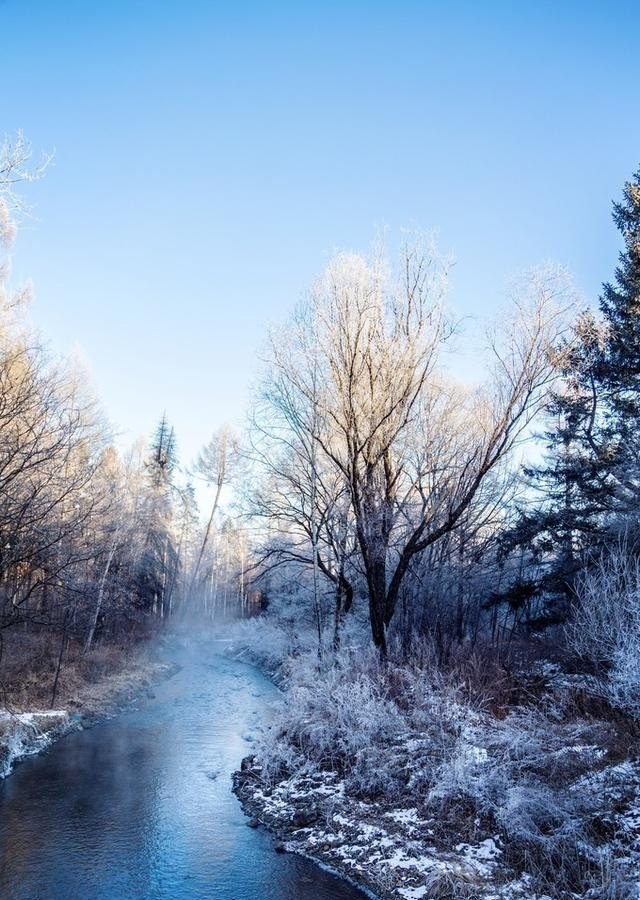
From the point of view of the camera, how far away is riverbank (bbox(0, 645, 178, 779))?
1224 centimetres

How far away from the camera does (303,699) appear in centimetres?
1177

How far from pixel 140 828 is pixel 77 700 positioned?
9247mm

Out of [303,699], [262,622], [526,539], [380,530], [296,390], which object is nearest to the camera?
[303,699]

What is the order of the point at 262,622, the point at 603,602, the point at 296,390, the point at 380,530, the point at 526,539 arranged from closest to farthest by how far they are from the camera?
the point at 603,602
the point at 380,530
the point at 296,390
the point at 526,539
the point at 262,622

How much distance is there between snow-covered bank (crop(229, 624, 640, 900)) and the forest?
4 cm

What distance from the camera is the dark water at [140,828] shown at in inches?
277

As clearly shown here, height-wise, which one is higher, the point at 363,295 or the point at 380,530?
the point at 363,295

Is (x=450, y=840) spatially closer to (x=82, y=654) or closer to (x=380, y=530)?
(x=380, y=530)

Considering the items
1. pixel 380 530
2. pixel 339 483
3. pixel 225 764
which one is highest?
pixel 339 483

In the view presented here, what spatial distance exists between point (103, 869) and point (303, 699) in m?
5.06

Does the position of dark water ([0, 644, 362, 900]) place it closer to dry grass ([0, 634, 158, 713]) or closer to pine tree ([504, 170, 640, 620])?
dry grass ([0, 634, 158, 713])

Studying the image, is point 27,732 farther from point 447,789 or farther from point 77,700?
point 447,789

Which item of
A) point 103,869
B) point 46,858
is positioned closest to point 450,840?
point 103,869

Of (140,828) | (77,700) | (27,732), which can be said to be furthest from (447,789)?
(77,700)
